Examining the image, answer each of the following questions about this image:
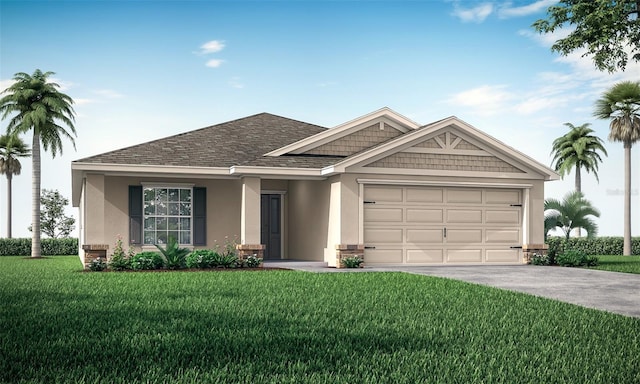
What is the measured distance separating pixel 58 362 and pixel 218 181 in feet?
48.0

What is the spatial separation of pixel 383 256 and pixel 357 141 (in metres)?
4.35

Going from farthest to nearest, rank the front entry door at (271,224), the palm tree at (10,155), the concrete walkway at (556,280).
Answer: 1. the palm tree at (10,155)
2. the front entry door at (271,224)
3. the concrete walkway at (556,280)

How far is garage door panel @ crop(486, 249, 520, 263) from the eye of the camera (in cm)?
2122

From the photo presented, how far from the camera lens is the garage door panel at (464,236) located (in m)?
20.8

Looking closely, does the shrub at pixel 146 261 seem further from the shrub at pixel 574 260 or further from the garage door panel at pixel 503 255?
the shrub at pixel 574 260

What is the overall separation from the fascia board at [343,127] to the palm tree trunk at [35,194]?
17.3 metres

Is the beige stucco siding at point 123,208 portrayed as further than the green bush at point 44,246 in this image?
No

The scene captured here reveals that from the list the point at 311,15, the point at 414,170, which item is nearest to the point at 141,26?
the point at 311,15

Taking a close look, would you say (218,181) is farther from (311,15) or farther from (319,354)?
(319,354)

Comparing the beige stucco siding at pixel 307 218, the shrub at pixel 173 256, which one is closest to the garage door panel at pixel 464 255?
the beige stucco siding at pixel 307 218

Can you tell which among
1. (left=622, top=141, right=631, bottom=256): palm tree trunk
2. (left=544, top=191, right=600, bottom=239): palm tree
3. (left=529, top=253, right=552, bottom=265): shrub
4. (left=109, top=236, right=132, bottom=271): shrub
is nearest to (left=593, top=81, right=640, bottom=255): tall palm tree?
(left=622, top=141, right=631, bottom=256): palm tree trunk

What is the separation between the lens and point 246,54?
23375 mm

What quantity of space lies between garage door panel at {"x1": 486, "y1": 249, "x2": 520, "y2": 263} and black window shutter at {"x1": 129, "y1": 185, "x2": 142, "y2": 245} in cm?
1074

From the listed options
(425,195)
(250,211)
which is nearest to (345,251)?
(250,211)
